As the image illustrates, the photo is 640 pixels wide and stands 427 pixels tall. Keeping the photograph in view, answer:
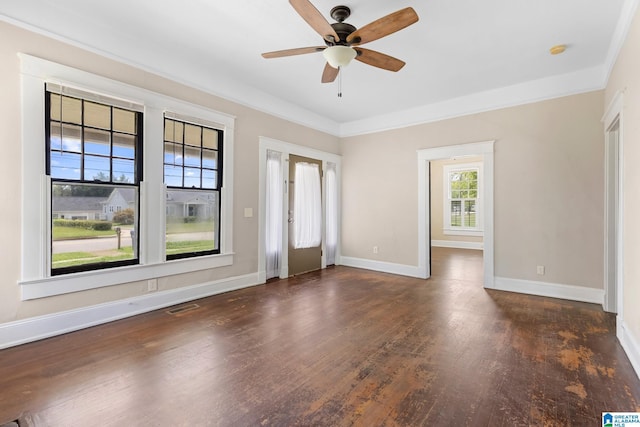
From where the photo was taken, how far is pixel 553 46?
346cm

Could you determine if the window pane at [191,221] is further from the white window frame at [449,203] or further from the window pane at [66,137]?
the white window frame at [449,203]

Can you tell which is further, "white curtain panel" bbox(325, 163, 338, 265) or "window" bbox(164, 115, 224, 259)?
"white curtain panel" bbox(325, 163, 338, 265)

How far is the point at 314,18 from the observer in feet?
7.64

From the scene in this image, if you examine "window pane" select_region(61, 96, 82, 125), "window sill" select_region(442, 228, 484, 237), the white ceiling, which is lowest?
"window sill" select_region(442, 228, 484, 237)

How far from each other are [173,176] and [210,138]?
0.81 metres

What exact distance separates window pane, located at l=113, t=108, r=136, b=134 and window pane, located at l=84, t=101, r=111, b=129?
7cm

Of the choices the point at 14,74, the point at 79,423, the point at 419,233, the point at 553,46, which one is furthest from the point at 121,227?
the point at 553,46

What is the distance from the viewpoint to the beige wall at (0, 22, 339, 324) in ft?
8.80

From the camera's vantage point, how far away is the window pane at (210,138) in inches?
169

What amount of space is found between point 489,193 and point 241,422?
15.3 ft

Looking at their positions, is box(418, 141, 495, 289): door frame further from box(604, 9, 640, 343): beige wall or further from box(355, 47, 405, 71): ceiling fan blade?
box(355, 47, 405, 71): ceiling fan blade

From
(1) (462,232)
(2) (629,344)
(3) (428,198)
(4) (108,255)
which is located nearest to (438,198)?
(1) (462,232)

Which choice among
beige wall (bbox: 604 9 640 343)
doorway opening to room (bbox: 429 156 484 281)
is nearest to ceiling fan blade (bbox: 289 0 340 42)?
beige wall (bbox: 604 9 640 343)

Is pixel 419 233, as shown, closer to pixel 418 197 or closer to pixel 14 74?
pixel 418 197
